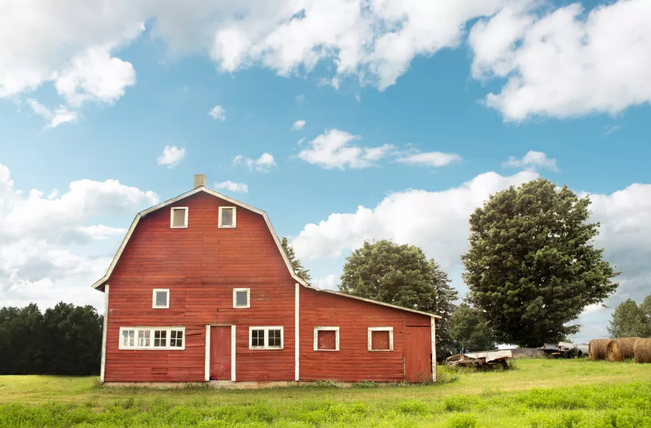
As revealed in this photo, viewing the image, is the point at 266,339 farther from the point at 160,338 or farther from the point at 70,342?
the point at 70,342

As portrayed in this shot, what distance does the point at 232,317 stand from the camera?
92.0ft

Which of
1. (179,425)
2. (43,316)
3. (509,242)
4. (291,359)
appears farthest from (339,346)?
(43,316)

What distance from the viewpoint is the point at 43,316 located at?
5856 cm

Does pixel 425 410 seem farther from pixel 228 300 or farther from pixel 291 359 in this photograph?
pixel 228 300

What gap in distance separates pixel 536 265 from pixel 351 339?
2335 cm

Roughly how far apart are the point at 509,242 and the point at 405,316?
68.6 feet

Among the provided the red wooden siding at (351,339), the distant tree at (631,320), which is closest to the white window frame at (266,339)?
the red wooden siding at (351,339)

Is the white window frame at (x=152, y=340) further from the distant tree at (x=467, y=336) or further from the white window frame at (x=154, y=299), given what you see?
the distant tree at (x=467, y=336)

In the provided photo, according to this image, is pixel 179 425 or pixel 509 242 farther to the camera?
pixel 509 242

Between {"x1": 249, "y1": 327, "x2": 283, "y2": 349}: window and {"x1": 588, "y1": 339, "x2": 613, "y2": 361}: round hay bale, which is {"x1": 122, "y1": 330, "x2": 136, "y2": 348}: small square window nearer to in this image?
{"x1": 249, "y1": 327, "x2": 283, "y2": 349}: window

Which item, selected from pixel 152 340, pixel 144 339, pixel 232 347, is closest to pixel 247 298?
pixel 232 347

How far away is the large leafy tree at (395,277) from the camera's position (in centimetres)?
5169

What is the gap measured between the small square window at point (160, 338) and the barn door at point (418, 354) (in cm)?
1173

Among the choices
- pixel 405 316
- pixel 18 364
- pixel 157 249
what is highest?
pixel 157 249
